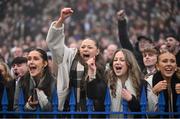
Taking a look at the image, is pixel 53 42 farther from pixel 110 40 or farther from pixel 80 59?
pixel 110 40

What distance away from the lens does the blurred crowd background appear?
20031 mm

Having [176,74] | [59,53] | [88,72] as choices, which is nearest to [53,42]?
[59,53]

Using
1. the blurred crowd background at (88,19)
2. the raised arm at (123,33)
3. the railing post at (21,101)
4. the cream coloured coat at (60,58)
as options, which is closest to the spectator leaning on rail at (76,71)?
the cream coloured coat at (60,58)

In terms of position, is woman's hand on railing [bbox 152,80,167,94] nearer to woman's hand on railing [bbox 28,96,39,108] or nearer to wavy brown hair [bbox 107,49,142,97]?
wavy brown hair [bbox 107,49,142,97]

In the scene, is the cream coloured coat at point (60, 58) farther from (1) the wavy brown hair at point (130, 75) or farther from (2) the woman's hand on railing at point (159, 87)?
(2) the woman's hand on railing at point (159, 87)

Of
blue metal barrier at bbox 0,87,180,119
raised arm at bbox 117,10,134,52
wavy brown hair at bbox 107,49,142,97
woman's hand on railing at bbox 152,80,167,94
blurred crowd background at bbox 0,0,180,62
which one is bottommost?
blue metal barrier at bbox 0,87,180,119

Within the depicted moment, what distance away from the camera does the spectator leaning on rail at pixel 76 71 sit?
20.8 ft

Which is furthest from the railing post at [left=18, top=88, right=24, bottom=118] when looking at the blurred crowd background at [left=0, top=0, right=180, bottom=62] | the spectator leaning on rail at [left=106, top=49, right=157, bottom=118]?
the blurred crowd background at [left=0, top=0, right=180, bottom=62]

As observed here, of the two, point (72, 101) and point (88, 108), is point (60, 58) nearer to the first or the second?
point (72, 101)

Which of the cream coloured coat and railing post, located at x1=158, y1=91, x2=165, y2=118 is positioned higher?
the cream coloured coat

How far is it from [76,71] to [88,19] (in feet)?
57.6

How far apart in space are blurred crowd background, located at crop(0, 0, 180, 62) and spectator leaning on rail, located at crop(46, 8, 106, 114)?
11790mm

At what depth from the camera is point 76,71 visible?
6.64 meters

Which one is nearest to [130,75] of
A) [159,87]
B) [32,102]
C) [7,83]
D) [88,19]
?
[159,87]
